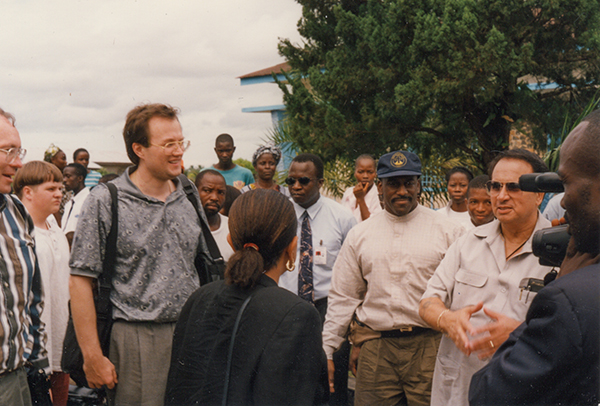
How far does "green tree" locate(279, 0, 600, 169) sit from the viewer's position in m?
10.2

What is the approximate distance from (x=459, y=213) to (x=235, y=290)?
462cm

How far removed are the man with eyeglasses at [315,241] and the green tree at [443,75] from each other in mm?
6231

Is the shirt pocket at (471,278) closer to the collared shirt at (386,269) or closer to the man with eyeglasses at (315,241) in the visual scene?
the collared shirt at (386,269)

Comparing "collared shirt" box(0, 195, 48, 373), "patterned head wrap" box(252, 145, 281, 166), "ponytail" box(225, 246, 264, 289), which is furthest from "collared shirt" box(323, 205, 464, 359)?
"patterned head wrap" box(252, 145, 281, 166)

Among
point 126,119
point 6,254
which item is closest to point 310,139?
point 126,119

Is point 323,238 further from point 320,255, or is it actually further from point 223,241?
point 223,241

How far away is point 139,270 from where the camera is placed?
113 inches

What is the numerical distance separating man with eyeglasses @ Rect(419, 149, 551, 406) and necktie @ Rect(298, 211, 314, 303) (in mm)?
1584

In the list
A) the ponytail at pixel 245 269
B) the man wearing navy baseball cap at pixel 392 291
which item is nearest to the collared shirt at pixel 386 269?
the man wearing navy baseball cap at pixel 392 291

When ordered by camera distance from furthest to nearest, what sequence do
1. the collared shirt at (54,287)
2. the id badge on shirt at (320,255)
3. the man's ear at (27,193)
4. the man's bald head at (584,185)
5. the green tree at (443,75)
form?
the green tree at (443,75)
the id badge on shirt at (320,255)
the man's ear at (27,193)
the collared shirt at (54,287)
the man's bald head at (584,185)

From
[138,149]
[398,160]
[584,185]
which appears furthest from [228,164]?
[584,185]

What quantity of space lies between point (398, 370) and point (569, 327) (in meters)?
2.34

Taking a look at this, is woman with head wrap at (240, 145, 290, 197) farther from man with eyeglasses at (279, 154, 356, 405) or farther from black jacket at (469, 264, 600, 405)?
black jacket at (469, 264, 600, 405)

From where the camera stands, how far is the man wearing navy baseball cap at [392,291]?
3.58m
